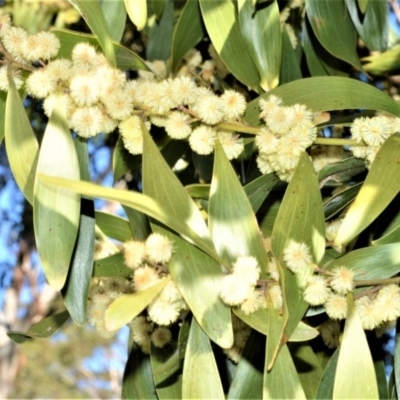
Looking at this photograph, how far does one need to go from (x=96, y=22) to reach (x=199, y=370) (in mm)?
414

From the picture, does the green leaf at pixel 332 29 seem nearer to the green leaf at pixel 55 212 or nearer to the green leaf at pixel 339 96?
the green leaf at pixel 339 96

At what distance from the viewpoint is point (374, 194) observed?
2.56ft

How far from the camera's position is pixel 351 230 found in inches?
30.7

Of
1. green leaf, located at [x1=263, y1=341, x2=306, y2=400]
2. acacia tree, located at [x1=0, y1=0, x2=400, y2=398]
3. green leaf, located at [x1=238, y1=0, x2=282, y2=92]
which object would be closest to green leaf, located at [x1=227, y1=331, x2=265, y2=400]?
acacia tree, located at [x1=0, y1=0, x2=400, y2=398]

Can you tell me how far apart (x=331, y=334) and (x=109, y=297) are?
27cm

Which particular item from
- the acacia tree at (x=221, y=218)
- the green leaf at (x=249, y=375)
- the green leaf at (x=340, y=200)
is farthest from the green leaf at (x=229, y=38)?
the green leaf at (x=249, y=375)

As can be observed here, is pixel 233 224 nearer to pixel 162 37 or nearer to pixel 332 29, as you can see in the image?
pixel 332 29

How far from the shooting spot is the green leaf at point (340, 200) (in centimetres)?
88

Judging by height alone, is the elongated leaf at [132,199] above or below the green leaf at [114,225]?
above

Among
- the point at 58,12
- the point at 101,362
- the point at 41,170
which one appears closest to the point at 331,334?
the point at 41,170

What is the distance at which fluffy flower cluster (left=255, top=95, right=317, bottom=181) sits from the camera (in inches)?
32.5

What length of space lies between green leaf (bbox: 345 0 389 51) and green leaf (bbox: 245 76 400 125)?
35cm

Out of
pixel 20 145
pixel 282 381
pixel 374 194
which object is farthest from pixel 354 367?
pixel 20 145

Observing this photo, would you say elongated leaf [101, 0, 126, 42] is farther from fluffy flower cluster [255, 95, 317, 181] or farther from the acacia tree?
fluffy flower cluster [255, 95, 317, 181]
